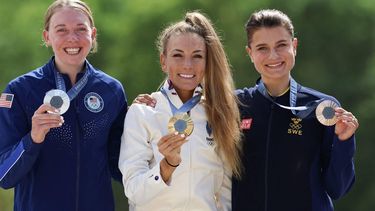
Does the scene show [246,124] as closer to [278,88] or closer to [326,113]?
[278,88]

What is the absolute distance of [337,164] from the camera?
4535mm

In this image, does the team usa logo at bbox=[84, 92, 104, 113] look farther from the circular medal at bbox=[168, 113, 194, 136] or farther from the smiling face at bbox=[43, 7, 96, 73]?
the circular medal at bbox=[168, 113, 194, 136]

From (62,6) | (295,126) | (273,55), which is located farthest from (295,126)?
(62,6)

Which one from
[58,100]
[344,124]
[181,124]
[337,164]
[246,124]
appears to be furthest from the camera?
[246,124]

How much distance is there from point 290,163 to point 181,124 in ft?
2.51

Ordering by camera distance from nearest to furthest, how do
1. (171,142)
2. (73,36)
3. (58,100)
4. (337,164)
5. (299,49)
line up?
(171,142)
(58,100)
(337,164)
(73,36)
(299,49)

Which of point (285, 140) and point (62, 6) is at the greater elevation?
point (62, 6)

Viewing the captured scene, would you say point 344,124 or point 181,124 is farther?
point 344,124

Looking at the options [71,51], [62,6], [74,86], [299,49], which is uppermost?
[299,49]

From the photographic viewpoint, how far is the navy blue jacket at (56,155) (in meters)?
4.50

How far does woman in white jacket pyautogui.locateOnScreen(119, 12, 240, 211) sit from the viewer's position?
176 inches

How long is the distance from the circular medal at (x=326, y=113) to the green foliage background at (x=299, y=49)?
5125 millimetres

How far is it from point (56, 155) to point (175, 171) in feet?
2.22

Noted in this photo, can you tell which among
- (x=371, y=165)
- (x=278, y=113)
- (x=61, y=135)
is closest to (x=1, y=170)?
(x=61, y=135)
